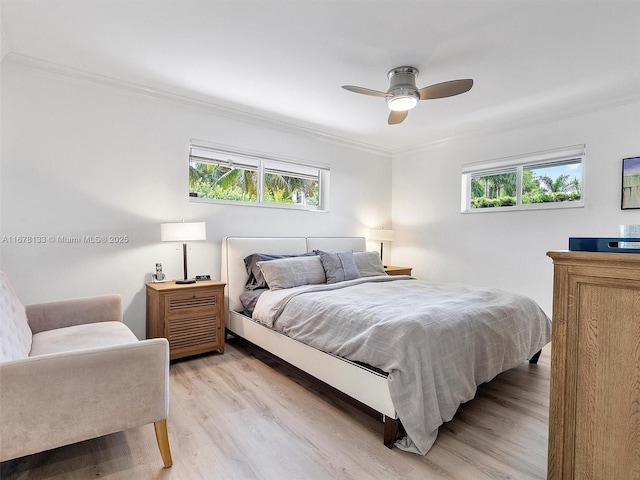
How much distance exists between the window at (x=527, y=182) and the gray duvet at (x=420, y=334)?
→ 1.76 meters

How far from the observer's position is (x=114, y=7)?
210 cm

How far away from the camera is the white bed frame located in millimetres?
1943

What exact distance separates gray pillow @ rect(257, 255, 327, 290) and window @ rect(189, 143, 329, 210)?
1.01 m

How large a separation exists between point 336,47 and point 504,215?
9.91 ft

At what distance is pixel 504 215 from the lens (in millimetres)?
4254

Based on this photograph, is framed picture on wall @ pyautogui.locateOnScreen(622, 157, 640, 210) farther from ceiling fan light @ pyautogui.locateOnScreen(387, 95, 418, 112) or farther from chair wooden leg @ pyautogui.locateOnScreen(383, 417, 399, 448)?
chair wooden leg @ pyautogui.locateOnScreen(383, 417, 399, 448)

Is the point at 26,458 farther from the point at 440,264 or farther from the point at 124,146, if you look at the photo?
the point at 440,264

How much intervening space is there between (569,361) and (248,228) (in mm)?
3350

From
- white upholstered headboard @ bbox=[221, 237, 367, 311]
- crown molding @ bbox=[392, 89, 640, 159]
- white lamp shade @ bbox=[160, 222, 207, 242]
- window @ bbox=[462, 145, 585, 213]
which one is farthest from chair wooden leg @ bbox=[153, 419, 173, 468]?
crown molding @ bbox=[392, 89, 640, 159]

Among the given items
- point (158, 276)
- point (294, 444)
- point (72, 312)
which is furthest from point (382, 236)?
point (72, 312)

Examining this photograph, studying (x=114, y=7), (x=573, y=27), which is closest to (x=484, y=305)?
(x=573, y=27)

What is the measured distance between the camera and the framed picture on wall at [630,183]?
3266 mm

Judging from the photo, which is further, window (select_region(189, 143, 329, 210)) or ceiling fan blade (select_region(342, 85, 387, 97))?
window (select_region(189, 143, 329, 210))

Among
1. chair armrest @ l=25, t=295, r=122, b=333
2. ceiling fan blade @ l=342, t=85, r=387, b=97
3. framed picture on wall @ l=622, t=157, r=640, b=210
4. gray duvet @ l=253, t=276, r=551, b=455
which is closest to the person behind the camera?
gray duvet @ l=253, t=276, r=551, b=455
